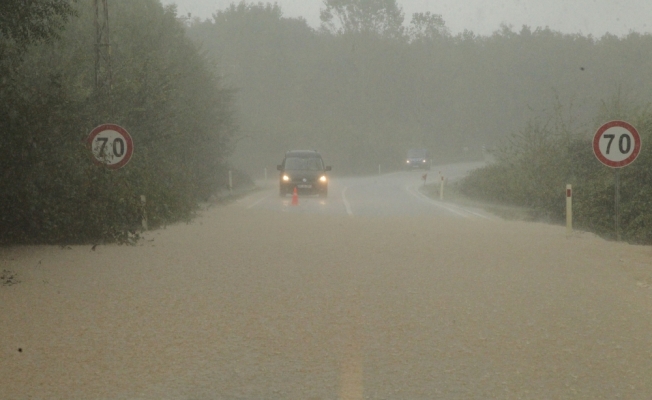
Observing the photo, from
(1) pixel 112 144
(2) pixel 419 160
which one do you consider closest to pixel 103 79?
(1) pixel 112 144

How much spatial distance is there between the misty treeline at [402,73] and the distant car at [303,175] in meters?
65.4

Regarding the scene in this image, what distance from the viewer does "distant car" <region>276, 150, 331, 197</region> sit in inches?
1393

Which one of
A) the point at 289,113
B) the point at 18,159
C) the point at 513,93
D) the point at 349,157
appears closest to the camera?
the point at 18,159

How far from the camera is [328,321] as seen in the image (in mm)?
8867

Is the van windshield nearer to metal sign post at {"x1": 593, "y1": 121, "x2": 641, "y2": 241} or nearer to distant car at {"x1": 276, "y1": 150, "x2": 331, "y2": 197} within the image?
distant car at {"x1": 276, "y1": 150, "x2": 331, "y2": 197}

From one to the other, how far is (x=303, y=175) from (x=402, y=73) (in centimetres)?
8787

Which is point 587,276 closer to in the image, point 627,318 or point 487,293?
point 487,293

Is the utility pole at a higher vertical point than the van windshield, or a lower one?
higher

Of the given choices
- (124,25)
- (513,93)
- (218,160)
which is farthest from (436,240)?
(513,93)

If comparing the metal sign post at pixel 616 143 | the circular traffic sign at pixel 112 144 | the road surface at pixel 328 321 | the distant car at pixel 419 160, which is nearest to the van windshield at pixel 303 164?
the circular traffic sign at pixel 112 144

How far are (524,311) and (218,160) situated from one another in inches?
1326

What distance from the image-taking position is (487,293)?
1057 cm

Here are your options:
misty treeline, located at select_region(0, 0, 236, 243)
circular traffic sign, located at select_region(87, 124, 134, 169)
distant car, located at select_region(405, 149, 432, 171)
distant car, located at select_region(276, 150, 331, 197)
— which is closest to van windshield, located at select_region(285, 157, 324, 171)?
distant car, located at select_region(276, 150, 331, 197)

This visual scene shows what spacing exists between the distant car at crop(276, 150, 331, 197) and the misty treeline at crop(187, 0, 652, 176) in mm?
65391
